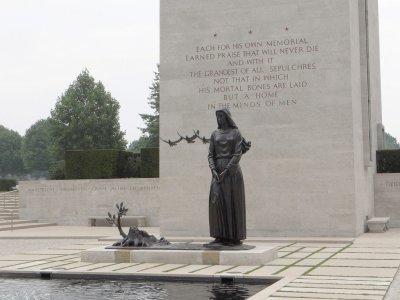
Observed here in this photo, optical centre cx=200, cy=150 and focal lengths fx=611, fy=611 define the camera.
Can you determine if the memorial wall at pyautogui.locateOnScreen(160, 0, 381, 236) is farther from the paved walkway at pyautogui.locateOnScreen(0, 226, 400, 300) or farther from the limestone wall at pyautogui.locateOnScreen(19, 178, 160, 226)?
the limestone wall at pyautogui.locateOnScreen(19, 178, 160, 226)

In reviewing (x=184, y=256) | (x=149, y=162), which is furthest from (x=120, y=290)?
(x=149, y=162)

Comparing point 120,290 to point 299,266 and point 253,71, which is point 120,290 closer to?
point 299,266

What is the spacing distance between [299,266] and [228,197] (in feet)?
5.69

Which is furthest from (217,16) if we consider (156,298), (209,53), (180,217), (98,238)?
(156,298)

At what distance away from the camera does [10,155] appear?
93125mm

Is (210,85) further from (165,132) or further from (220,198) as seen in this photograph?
(220,198)

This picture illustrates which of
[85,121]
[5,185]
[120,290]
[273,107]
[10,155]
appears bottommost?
[120,290]

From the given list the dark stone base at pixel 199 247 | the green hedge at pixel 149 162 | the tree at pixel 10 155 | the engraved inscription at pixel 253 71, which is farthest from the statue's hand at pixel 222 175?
the tree at pixel 10 155

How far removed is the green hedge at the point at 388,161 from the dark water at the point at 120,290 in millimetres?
13966

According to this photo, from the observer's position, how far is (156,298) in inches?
311

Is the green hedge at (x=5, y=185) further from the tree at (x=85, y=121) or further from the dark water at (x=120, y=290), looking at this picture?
the dark water at (x=120, y=290)

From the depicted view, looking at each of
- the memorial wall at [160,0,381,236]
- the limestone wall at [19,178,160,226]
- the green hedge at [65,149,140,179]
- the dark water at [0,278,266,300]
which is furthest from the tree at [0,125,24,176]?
the dark water at [0,278,266,300]

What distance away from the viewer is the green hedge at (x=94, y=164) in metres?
25.5

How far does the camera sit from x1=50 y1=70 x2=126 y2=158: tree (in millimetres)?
45531
